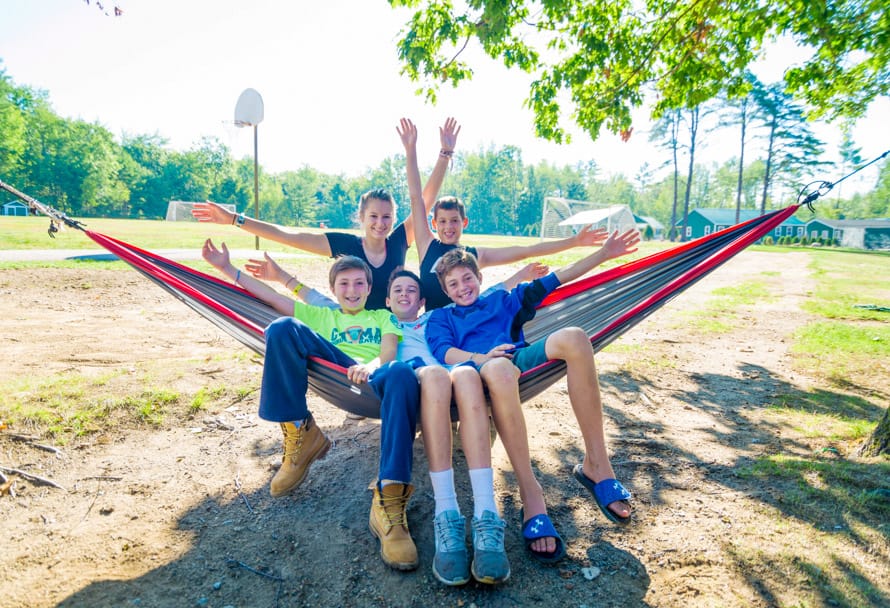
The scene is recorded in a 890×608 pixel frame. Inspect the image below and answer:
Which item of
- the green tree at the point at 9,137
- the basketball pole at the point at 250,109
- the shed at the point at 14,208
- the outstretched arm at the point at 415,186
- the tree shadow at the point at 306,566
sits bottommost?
the tree shadow at the point at 306,566

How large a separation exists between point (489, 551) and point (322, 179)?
64.7 metres

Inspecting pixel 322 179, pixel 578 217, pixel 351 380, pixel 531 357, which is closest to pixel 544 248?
pixel 531 357

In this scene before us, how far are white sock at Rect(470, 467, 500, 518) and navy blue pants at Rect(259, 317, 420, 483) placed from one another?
23 cm

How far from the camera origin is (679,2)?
4.33 meters

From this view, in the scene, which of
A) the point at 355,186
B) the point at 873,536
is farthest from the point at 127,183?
the point at 873,536

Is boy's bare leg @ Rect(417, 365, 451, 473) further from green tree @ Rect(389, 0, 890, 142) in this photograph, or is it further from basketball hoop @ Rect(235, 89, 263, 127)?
basketball hoop @ Rect(235, 89, 263, 127)

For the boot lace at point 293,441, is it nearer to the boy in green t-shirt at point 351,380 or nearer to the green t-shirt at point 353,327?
the boy in green t-shirt at point 351,380

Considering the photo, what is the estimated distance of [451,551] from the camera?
1593mm

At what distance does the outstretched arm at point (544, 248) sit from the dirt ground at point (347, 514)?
943 mm

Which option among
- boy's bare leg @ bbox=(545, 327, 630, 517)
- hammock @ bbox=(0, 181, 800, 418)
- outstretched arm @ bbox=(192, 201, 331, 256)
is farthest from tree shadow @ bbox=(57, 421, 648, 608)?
outstretched arm @ bbox=(192, 201, 331, 256)

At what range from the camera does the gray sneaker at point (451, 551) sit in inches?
61.2

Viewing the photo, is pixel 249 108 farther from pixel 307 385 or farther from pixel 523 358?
pixel 523 358

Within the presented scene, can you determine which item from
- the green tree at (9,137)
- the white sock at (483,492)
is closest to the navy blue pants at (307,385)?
the white sock at (483,492)

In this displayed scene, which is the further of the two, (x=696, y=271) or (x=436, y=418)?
(x=696, y=271)
